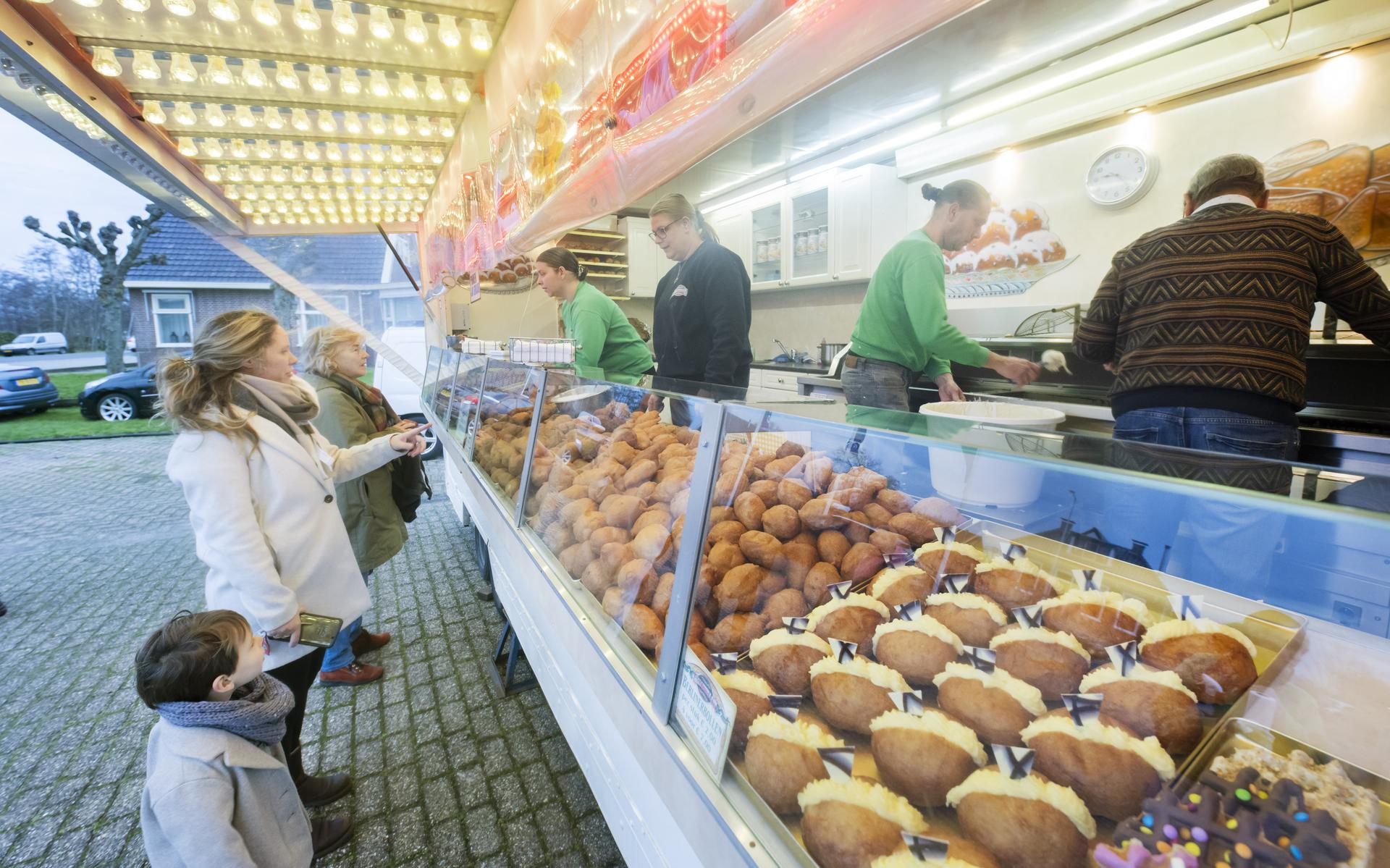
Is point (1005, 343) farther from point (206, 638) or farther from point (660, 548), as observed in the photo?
point (206, 638)

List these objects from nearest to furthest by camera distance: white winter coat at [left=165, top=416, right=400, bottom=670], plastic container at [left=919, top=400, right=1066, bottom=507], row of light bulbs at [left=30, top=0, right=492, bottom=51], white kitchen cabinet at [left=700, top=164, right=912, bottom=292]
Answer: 1. plastic container at [left=919, top=400, right=1066, bottom=507]
2. white winter coat at [left=165, top=416, right=400, bottom=670]
3. row of light bulbs at [left=30, top=0, right=492, bottom=51]
4. white kitchen cabinet at [left=700, top=164, right=912, bottom=292]

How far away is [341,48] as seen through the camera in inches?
159

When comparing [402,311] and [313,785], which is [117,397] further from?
[313,785]

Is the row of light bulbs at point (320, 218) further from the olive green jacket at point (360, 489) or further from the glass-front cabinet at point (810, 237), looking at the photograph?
the olive green jacket at point (360, 489)

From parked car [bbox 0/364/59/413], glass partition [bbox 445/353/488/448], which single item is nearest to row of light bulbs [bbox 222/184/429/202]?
glass partition [bbox 445/353/488/448]

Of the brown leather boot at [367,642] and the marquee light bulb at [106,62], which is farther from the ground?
the marquee light bulb at [106,62]

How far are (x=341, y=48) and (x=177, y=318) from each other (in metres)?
10.5

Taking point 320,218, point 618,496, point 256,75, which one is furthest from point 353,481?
point 320,218

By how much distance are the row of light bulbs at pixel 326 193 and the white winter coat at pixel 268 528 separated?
22.4ft

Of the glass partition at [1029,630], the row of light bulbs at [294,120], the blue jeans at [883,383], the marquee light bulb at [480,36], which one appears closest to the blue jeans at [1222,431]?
the blue jeans at [883,383]

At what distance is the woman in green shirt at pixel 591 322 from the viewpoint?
3102 millimetres

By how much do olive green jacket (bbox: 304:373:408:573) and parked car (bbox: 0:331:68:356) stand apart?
10.4 metres

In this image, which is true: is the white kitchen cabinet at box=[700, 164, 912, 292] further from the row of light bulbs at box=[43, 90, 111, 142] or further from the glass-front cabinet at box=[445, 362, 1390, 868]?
the row of light bulbs at box=[43, 90, 111, 142]

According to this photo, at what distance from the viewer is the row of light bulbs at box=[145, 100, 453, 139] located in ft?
15.4
